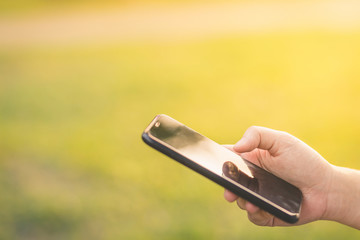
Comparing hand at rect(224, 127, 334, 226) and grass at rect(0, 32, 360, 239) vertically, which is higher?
hand at rect(224, 127, 334, 226)

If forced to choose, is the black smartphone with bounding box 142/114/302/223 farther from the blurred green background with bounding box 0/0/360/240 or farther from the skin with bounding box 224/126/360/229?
the blurred green background with bounding box 0/0/360/240

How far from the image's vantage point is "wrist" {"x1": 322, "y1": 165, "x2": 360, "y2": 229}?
1.82 m

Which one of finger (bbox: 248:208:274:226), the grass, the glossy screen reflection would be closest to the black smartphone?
the glossy screen reflection

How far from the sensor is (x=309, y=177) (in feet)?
5.99

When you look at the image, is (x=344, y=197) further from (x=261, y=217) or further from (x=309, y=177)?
(x=261, y=217)

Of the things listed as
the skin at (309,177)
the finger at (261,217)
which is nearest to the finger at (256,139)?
the skin at (309,177)

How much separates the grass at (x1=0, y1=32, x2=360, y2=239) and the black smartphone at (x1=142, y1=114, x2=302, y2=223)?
1.15 m

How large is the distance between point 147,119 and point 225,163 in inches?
98.4

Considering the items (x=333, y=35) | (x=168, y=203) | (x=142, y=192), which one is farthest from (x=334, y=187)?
(x=333, y=35)

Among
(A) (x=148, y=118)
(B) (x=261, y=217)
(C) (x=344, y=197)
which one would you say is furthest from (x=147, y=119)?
(C) (x=344, y=197)

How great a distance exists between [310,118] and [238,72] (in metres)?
1.28

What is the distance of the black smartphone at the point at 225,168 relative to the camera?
1.56 metres

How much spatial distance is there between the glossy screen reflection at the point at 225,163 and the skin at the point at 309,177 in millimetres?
95

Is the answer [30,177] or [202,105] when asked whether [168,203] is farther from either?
[202,105]
